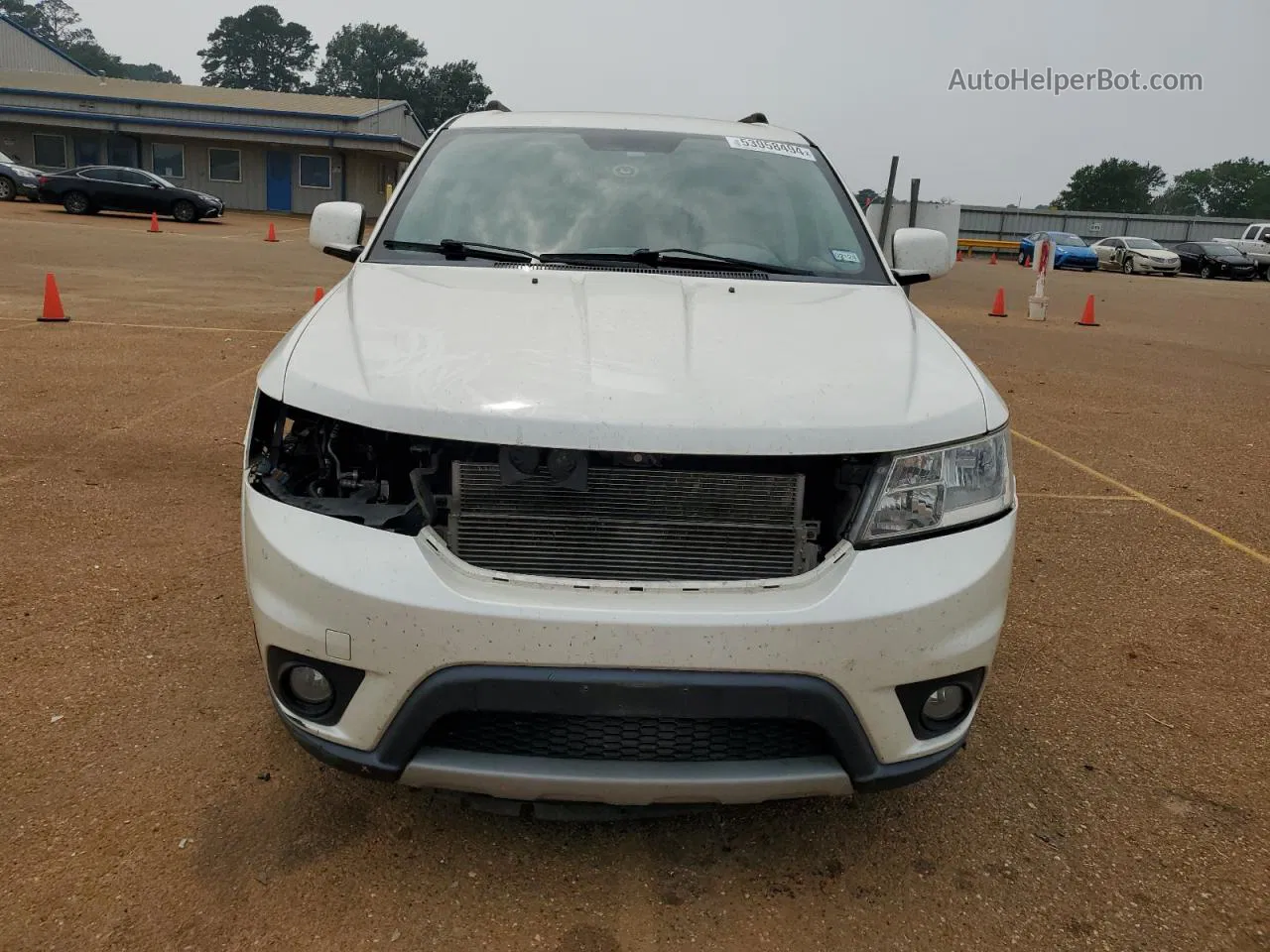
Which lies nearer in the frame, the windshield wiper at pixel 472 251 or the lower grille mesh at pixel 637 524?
the lower grille mesh at pixel 637 524

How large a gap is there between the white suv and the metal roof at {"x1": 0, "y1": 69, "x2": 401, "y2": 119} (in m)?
39.9

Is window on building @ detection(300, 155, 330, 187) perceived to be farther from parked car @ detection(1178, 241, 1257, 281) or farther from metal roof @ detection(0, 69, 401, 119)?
parked car @ detection(1178, 241, 1257, 281)

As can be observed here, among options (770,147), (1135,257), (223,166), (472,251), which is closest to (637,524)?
(472,251)

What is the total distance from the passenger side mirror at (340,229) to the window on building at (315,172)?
39057 millimetres

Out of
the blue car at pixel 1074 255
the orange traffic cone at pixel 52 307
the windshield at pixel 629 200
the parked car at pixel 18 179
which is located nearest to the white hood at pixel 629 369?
the windshield at pixel 629 200

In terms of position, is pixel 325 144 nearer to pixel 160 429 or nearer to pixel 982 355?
pixel 982 355

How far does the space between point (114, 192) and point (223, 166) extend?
41.1ft

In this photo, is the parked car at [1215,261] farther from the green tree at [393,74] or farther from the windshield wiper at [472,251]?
the green tree at [393,74]

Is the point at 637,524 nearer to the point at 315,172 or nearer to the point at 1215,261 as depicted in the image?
the point at 1215,261

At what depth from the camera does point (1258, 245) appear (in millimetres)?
34312

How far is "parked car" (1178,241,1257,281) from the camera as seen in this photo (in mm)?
32656

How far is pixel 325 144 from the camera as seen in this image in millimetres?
38656

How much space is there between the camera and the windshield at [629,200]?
3.31 metres

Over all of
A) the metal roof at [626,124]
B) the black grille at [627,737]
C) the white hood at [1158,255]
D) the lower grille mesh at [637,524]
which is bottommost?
the black grille at [627,737]
